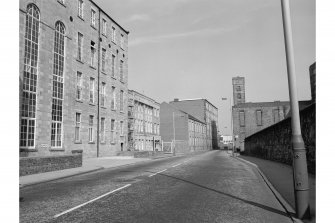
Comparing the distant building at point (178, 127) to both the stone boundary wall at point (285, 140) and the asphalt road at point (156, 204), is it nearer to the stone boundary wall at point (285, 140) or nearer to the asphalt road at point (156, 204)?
the stone boundary wall at point (285, 140)

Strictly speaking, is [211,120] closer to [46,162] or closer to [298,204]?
A: [46,162]

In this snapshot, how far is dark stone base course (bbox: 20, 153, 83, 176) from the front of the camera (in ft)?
55.7

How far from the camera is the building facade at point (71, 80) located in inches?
969

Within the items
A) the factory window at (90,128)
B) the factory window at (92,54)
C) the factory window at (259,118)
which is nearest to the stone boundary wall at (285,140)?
the factory window at (90,128)

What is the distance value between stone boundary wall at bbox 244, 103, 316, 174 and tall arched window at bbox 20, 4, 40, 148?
780 inches

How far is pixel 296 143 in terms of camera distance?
732cm

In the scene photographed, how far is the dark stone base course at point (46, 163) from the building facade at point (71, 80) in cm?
430

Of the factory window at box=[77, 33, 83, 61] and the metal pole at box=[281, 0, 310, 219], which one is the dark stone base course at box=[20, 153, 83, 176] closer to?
the metal pole at box=[281, 0, 310, 219]

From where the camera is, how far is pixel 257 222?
655 centimetres

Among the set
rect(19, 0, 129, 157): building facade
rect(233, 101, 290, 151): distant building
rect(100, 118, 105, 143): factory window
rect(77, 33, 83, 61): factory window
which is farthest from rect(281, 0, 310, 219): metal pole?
rect(233, 101, 290, 151): distant building

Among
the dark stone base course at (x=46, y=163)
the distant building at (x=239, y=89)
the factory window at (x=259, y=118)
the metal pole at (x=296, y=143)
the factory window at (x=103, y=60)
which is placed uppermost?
the distant building at (x=239, y=89)

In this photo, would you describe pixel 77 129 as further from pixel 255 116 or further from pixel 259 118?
pixel 259 118

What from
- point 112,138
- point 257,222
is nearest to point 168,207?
point 257,222
